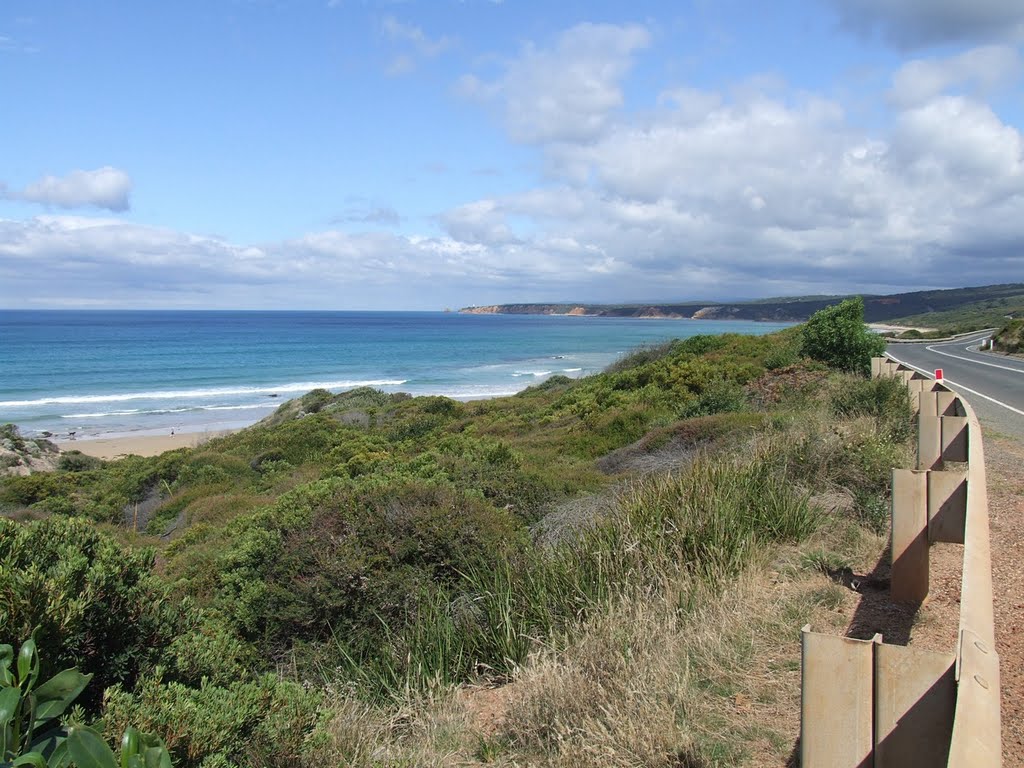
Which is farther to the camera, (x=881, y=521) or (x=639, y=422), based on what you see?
(x=639, y=422)

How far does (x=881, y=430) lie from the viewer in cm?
855

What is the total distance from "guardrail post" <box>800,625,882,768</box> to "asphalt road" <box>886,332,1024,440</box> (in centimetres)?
1116

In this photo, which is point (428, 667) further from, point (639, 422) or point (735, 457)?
point (639, 422)

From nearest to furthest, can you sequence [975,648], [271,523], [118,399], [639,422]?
1. [975,648]
2. [271,523]
3. [639,422]
4. [118,399]

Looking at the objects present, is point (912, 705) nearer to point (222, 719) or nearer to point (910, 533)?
point (222, 719)

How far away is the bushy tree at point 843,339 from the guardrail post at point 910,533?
13940 mm

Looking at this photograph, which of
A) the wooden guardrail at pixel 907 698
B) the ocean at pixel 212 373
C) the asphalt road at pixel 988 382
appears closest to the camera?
the wooden guardrail at pixel 907 698

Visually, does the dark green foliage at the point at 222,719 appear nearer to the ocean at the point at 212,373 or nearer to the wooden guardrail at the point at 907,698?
the wooden guardrail at the point at 907,698

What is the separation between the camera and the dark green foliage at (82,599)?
2.83 metres

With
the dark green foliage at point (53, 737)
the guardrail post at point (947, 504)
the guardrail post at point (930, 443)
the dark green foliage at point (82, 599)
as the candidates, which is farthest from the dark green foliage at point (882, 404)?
the dark green foliage at point (53, 737)

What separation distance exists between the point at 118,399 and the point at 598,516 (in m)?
49.1

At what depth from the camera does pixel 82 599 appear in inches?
119

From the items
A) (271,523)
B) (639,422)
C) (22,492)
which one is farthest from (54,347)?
(271,523)

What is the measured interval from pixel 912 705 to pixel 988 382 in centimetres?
2251
